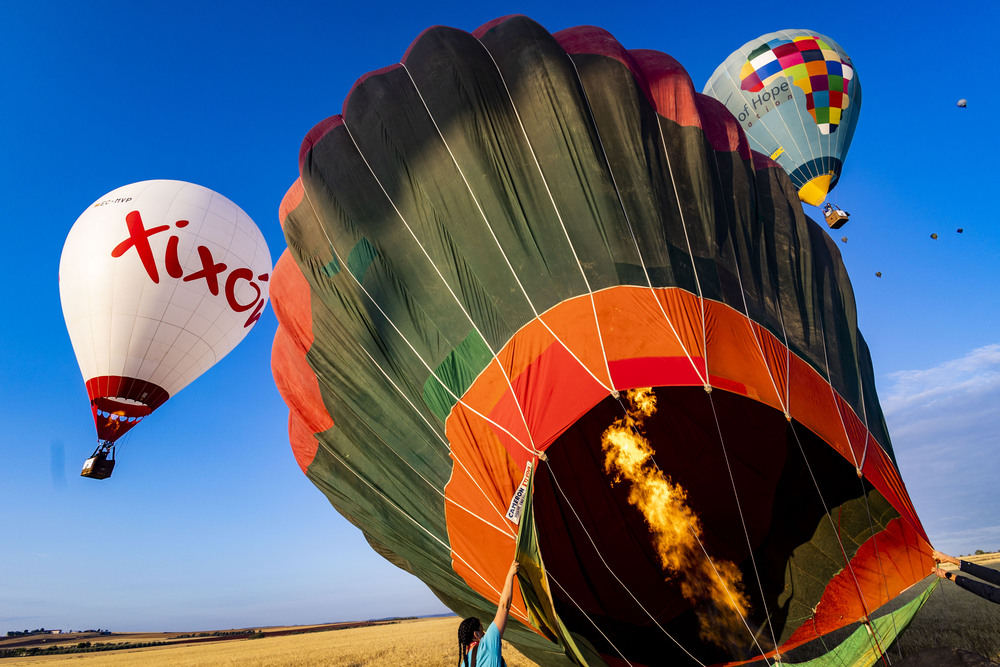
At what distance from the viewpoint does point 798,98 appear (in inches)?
606

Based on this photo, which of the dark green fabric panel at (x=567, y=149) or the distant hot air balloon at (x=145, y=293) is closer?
the dark green fabric panel at (x=567, y=149)

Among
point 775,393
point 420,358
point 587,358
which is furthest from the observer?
point 420,358

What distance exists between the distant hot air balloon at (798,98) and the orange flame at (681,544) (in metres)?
12.2

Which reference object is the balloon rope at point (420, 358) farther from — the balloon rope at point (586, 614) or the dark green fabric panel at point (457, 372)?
the balloon rope at point (586, 614)

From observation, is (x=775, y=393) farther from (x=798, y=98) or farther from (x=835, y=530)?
(x=798, y=98)

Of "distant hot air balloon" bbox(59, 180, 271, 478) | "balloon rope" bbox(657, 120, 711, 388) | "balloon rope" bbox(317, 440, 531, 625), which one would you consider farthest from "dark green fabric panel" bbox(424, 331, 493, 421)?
"distant hot air balloon" bbox(59, 180, 271, 478)

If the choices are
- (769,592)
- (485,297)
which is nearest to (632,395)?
(485,297)

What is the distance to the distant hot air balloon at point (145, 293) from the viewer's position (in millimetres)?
14078

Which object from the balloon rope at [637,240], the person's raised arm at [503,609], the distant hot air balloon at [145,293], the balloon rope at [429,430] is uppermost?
the distant hot air balloon at [145,293]

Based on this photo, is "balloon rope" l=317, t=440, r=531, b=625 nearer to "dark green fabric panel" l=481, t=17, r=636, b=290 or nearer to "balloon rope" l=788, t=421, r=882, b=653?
"dark green fabric panel" l=481, t=17, r=636, b=290

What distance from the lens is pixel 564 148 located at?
222 inches

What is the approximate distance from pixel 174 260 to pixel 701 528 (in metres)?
13.4

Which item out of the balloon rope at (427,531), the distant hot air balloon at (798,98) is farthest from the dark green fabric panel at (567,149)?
the distant hot air balloon at (798,98)

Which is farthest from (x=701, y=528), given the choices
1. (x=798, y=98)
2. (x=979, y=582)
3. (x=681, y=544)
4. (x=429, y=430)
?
(x=798, y=98)
